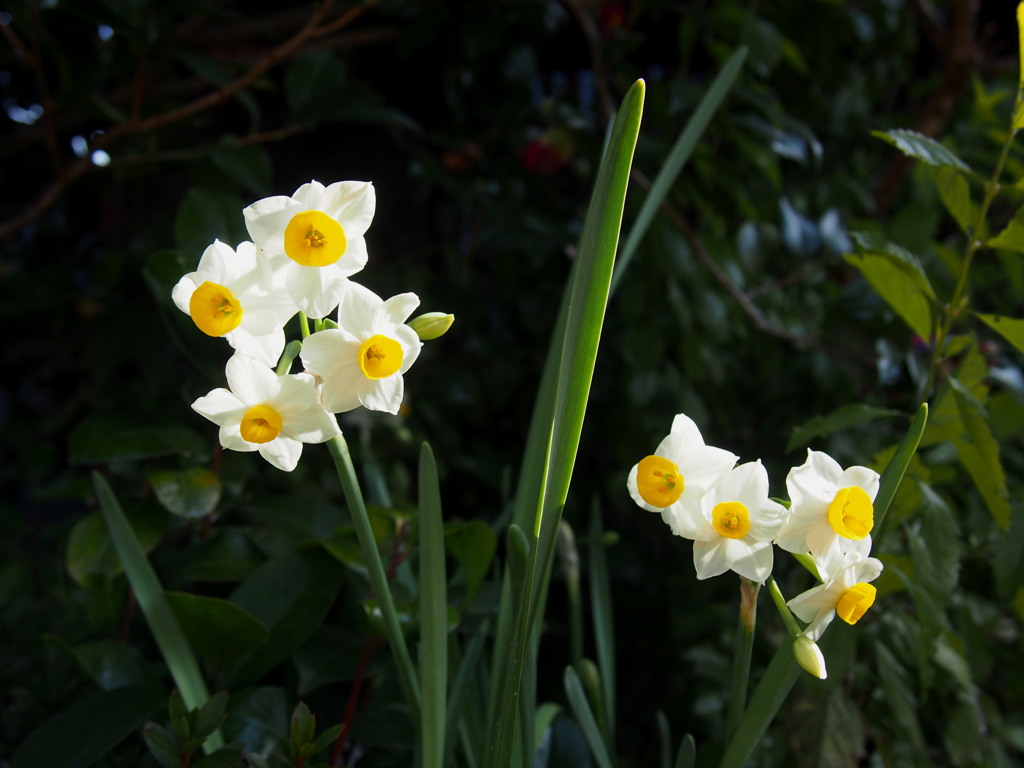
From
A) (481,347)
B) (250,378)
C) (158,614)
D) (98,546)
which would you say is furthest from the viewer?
(481,347)

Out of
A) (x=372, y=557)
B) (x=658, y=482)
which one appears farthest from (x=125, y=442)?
(x=658, y=482)

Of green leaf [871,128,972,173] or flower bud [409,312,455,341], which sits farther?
green leaf [871,128,972,173]

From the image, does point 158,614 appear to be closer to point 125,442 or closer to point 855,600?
point 125,442

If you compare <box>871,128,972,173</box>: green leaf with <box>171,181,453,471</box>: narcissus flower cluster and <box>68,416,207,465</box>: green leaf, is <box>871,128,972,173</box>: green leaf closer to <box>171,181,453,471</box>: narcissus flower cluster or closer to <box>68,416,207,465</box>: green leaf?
<box>171,181,453,471</box>: narcissus flower cluster

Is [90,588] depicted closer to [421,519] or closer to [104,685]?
[104,685]

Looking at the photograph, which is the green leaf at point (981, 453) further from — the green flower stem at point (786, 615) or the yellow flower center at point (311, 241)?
the yellow flower center at point (311, 241)

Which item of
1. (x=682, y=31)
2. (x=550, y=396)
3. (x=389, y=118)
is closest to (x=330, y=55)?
(x=389, y=118)

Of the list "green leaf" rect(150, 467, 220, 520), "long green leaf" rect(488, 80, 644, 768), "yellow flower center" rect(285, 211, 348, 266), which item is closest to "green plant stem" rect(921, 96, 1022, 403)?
"long green leaf" rect(488, 80, 644, 768)

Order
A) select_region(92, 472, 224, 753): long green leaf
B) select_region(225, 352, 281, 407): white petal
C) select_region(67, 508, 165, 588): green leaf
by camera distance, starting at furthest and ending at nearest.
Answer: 1. select_region(67, 508, 165, 588): green leaf
2. select_region(92, 472, 224, 753): long green leaf
3. select_region(225, 352, 281, 407): white petal
